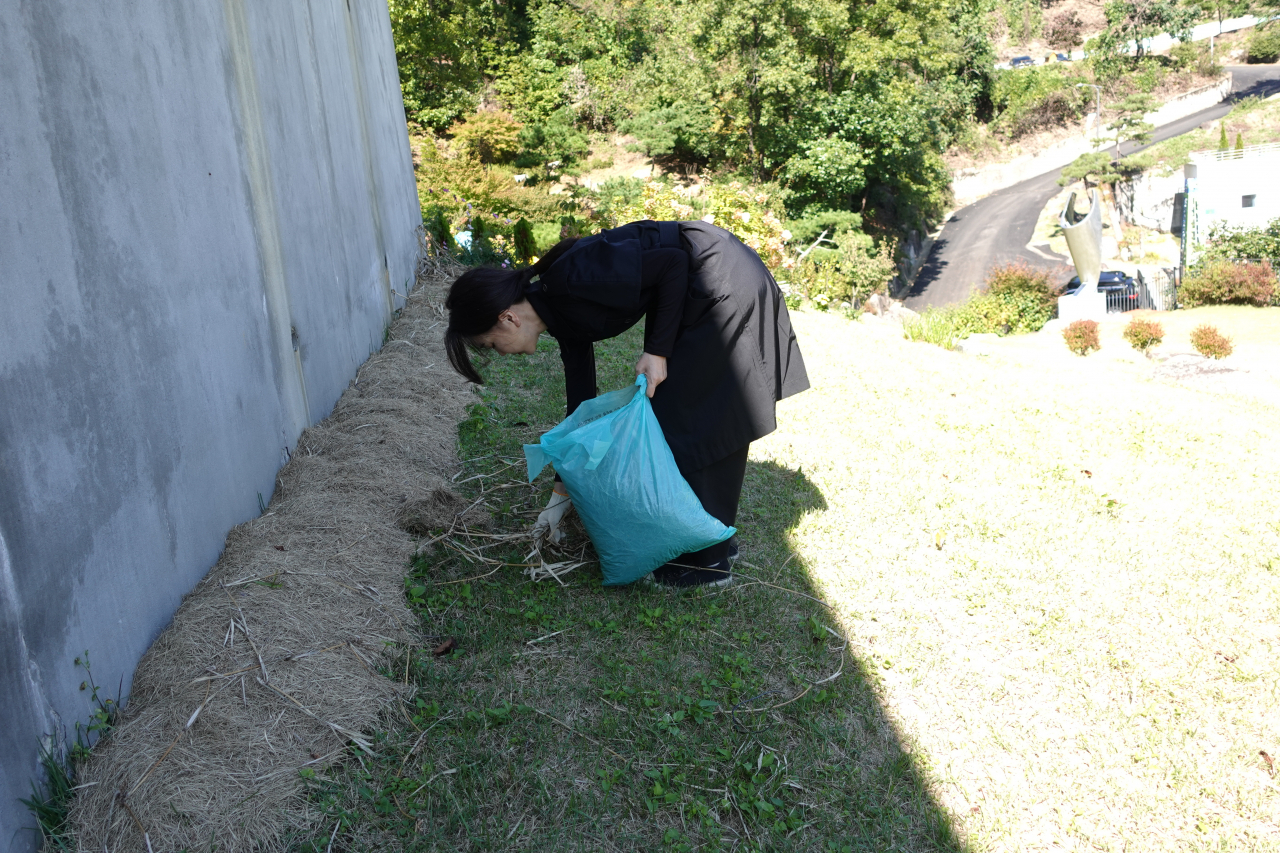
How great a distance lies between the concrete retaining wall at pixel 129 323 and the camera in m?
1.74

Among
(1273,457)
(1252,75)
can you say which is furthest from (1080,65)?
(1273,457)

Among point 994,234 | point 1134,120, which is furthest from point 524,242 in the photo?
point 1134,120

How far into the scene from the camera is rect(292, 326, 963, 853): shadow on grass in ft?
6.54

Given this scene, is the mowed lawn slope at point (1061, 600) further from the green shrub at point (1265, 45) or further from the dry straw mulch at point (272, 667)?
the green shrub at point (1265, 45)

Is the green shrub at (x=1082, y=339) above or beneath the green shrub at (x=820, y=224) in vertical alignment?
beneath

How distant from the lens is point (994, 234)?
35438 mm

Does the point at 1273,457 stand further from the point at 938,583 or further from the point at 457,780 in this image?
the point at 457,780

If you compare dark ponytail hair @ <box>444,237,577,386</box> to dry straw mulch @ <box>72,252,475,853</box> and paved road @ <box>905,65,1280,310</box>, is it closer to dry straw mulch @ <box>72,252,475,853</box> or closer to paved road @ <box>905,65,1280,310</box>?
dry straw mulch @ <box>72,252,475,853</box>

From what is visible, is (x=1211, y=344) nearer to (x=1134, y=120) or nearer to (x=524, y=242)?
(x=524, y=242)

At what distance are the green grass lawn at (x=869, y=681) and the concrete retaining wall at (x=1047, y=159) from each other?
4157 centimetres

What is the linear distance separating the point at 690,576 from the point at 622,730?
80 cm

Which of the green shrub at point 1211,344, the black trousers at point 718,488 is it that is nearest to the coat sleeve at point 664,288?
the black trousers at point 718,488

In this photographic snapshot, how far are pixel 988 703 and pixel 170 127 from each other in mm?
3141

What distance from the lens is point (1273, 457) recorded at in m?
4.79
